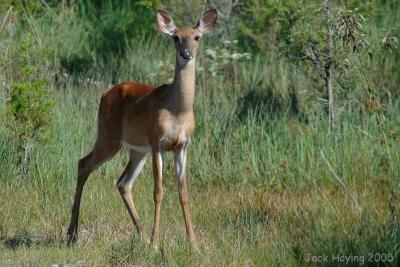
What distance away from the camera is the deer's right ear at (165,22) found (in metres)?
9.06

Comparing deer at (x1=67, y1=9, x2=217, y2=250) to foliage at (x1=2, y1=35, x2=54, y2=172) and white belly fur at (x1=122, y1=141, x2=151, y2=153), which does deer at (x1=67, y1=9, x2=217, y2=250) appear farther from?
foliage at (x1=2, y1=35, x2=54, y2=172)

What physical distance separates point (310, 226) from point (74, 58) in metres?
7.18

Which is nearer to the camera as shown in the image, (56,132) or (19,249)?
(19,249)

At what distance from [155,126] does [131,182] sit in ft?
2.94

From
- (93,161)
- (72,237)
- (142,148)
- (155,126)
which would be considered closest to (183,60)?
(155,126)

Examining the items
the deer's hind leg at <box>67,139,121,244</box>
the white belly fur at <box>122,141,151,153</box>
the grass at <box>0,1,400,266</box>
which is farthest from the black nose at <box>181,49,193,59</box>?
the grass at <box>0,1,400,266</box>

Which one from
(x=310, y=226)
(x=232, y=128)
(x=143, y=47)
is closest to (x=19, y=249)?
(x=310, y=226)

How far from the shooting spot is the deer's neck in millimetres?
8492

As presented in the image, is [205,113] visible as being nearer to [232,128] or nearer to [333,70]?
[232,128]

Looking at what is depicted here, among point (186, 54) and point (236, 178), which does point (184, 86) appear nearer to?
point (186, 54)

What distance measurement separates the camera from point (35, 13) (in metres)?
15.1

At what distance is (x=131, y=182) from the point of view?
924cm

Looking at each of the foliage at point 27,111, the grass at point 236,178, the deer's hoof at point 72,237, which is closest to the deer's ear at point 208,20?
the grass at point 236,178

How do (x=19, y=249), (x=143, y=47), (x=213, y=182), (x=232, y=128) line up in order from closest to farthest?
(x=19, y=249), (x=213, y=182), (x=232, y=128), (x=143, y=47)
